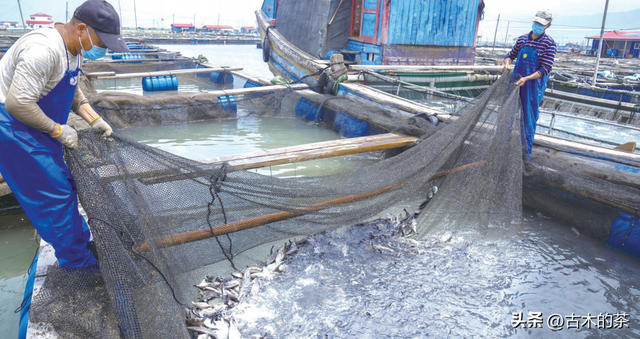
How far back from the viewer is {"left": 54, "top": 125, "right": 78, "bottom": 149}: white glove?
2.28m

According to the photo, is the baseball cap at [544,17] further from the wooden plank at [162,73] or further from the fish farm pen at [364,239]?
the wooden plank at [162,73]

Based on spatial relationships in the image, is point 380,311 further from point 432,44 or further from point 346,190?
point 432,44

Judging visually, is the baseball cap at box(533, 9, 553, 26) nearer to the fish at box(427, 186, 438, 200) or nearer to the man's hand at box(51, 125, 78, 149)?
the fish at box(427, 186, 438, 200)

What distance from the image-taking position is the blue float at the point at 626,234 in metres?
4.02

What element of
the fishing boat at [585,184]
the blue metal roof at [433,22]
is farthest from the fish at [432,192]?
the blue metal roof at [433,22]

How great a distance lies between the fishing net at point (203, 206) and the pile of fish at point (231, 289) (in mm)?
184

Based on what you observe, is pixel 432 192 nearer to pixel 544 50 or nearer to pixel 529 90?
pixel 529 90

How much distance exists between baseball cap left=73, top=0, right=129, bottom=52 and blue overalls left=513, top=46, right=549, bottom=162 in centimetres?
430

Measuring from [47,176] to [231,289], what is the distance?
5.52ft

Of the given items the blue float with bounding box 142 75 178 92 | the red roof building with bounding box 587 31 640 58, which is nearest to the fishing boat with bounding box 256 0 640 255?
the blue float with bounding box 142 75 178 92

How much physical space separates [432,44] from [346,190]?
816 cm

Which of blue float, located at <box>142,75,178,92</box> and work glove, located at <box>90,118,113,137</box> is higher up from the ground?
work glove, located at <box>90,118,113,137</box>

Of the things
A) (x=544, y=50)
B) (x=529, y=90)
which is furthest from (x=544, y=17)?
(x=529, y=90)

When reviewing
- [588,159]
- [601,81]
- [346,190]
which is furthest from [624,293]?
[601,81]
